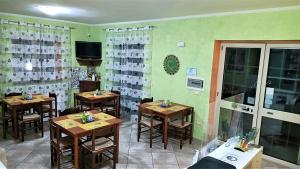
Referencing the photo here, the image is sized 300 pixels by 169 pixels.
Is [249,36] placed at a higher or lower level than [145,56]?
higher

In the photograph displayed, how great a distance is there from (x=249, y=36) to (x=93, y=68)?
463cm

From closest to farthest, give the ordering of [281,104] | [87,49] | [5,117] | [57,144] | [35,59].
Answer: [57,144] → [281,104] → [5,117] → [35,59] → [87,49]

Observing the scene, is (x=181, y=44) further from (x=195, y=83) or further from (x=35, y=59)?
(x=35, y=59)

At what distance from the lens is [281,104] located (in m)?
3.80

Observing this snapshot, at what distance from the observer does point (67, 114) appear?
3.77 metres

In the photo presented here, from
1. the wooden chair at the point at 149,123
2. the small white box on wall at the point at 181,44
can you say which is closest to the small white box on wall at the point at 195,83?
the small white box on wall at the point at 181,44

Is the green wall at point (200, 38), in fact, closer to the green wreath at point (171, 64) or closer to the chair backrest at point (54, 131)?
the green wreath at point (171, 64)

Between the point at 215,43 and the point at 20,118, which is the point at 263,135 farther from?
the point at 20,118

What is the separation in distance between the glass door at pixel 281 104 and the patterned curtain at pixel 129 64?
2.68 metres

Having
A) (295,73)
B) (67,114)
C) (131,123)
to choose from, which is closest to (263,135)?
(295,73)

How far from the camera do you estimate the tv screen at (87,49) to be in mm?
→ 6250

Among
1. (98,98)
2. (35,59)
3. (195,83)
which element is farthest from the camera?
(35,59)

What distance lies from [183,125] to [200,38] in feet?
5.99

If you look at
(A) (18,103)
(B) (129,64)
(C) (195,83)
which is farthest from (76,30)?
(C) (195,83)
